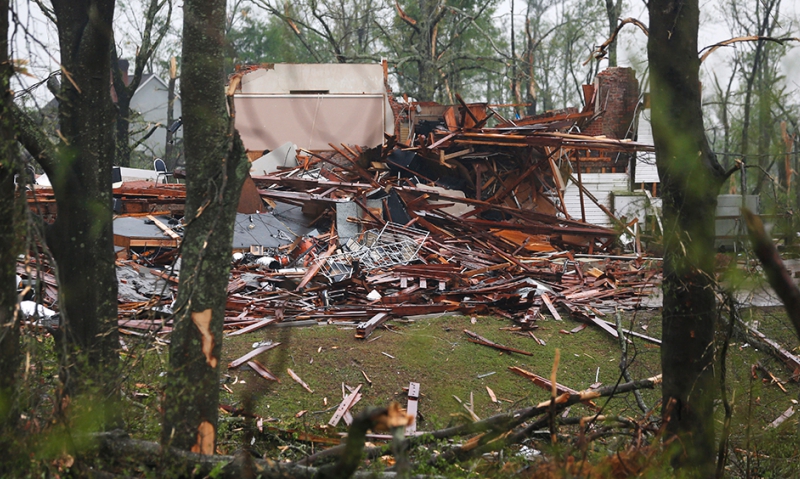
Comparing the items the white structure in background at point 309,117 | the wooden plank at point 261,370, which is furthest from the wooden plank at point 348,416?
the white structure in background at point 309,117

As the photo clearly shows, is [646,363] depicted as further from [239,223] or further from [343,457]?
[239,223]

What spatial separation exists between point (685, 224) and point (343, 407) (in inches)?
130

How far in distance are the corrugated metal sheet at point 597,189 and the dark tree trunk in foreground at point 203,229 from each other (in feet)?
52.7

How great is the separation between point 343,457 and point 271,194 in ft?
36.3

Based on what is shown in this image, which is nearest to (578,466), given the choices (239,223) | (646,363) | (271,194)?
(646,363)

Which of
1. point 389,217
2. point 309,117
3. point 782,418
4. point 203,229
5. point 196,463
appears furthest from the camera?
point 309,117

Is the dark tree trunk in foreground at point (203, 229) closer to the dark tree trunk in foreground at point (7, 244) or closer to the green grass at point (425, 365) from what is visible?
the dark tree trunk in foreground at point (7, 244)

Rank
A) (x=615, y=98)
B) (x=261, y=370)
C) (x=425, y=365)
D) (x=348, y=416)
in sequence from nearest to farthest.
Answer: (x=348, y=416), (x=261, y=370), (x=425, y=365), (x=615, y=98)

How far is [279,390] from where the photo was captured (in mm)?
6188

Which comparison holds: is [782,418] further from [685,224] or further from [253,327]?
[253,327]

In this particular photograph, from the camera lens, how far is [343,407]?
19.4ft

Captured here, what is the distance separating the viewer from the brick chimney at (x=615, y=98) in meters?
21.1

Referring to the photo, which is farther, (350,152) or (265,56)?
(265,56)

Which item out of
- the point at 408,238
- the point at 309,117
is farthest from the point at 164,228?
the point at 309,117
